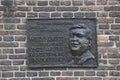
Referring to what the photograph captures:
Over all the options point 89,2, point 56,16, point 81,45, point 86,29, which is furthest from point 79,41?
point 89,2

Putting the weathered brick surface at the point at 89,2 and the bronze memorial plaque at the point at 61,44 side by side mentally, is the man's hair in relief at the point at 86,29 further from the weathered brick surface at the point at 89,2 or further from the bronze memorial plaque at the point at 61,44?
the weathered brick surface at the point at 89,2

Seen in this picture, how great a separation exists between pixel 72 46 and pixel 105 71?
621 millimetres

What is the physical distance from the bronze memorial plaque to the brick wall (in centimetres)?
8

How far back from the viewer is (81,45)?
5.96 metres

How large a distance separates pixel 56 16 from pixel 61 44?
43 centimetres

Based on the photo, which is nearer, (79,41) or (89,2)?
(79,41)

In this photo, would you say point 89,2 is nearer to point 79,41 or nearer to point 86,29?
point 86,29

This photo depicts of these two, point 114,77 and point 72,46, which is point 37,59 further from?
point 114,77

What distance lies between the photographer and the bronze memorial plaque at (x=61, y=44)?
5988 mm

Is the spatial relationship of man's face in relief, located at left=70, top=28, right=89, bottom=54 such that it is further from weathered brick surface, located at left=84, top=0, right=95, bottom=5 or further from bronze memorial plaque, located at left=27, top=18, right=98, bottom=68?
weathered brick surface, located at left=84, top=0, right=95, bottom=5

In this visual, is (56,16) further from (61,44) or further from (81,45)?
(81,45)

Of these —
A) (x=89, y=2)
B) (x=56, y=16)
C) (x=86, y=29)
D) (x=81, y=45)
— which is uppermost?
(x=89, y=2)

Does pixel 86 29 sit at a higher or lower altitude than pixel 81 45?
higher

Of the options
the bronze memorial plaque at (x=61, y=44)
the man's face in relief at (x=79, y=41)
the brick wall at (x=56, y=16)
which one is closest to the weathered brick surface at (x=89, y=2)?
the brick wall at (x=56, y=16)
